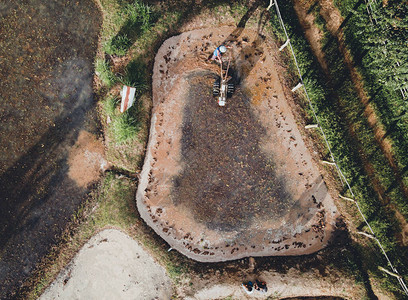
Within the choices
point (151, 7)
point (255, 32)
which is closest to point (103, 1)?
point (151, 7)

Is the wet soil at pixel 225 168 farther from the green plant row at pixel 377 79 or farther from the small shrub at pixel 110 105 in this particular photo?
the green plant row at pixel 377 79

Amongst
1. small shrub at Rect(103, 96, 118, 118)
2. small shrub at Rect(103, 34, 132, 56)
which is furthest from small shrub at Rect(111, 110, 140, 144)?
small shrub at Rect(103, 34, 132, 56)

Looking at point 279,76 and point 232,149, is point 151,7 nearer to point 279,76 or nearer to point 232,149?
point 279,76

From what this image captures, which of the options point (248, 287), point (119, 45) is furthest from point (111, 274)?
point (119, 45)

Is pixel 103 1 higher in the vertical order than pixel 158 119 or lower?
higher

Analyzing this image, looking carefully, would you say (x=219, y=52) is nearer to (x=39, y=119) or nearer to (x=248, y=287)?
(x=39, y=119)

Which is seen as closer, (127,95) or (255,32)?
(127,95)

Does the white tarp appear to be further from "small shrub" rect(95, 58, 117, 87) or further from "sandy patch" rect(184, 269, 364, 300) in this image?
"sandy patch" rect(184, 269, 364, 300)
